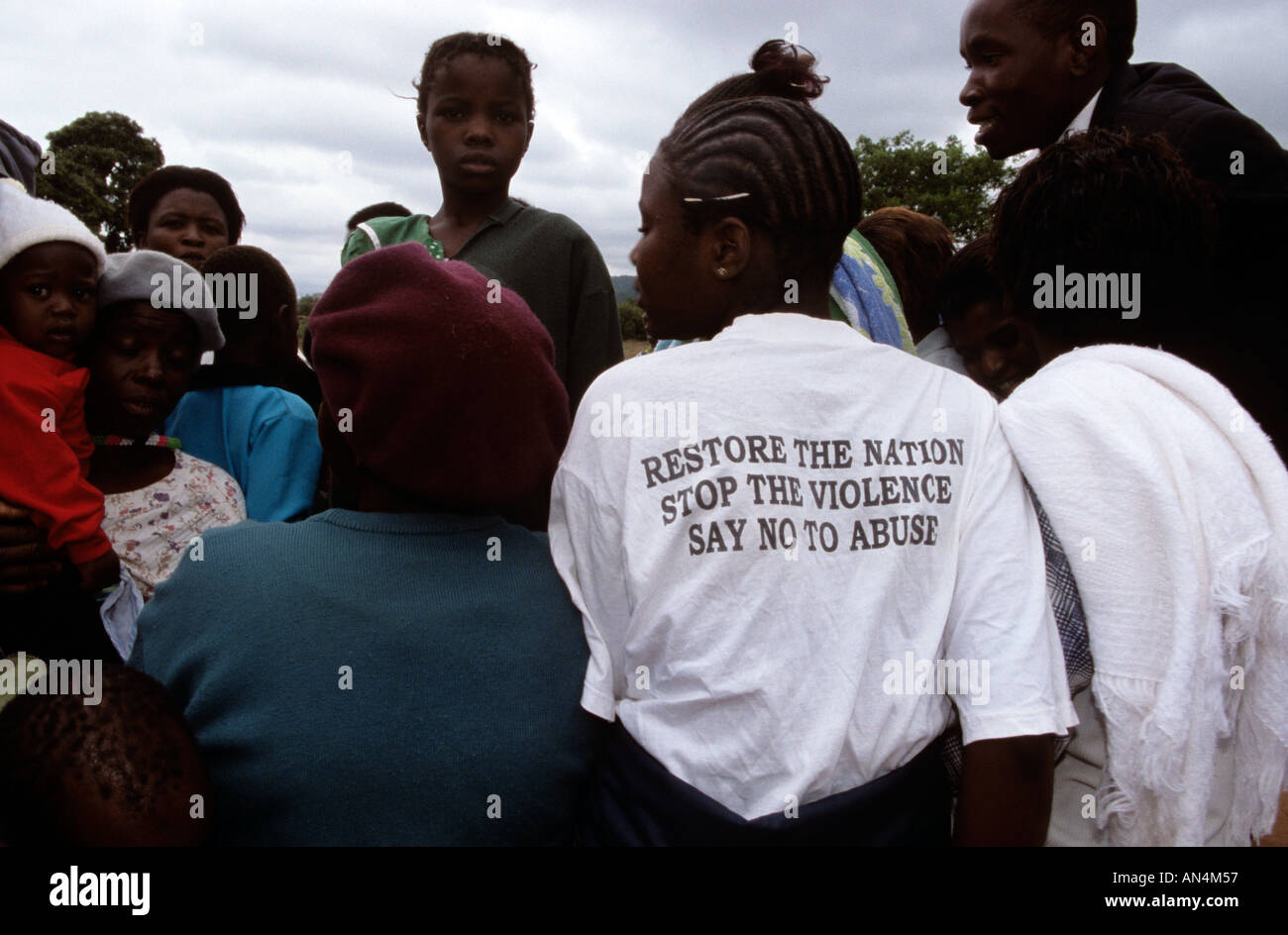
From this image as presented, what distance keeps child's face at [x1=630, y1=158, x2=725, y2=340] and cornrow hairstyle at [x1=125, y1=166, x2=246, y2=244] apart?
3084mm

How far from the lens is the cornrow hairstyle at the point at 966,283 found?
9.36 feet

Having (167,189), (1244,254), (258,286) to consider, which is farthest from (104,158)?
(1244,254)

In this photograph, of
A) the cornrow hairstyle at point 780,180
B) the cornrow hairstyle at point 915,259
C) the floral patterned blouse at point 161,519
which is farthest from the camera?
the cornrow hairstyle at point 915,259

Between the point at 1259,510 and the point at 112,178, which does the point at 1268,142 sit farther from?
the point at 112,178

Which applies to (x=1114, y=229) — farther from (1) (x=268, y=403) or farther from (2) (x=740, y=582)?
(1) (x=268, y=403)

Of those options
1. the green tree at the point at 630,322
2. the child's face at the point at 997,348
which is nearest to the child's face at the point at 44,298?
the child's face at the point at 997,348

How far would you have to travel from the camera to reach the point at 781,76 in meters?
2.46

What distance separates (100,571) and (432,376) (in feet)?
4.58

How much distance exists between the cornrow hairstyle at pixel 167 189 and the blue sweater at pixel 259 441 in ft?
5.71

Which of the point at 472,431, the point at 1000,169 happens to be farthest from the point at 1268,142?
the point at 1000,169

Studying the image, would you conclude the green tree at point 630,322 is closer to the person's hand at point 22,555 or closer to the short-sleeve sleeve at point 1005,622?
the person's hand at point 22,555

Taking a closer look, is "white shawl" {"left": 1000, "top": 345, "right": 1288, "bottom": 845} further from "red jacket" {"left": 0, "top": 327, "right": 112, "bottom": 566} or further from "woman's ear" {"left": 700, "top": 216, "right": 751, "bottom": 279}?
"red jacket" {"left": 0, "top": 327, "right": 112, "bottom": 566}

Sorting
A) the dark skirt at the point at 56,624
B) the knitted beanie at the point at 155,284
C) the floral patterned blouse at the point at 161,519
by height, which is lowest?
the dark skirt at the point at 56,624

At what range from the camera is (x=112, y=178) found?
21688 millimetres
